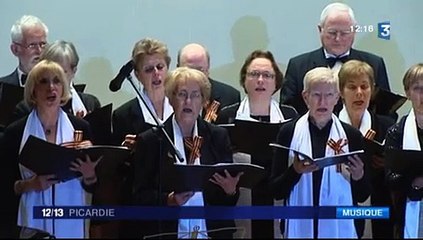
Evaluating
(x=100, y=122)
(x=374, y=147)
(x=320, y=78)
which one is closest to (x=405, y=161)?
(x=374, y=147)

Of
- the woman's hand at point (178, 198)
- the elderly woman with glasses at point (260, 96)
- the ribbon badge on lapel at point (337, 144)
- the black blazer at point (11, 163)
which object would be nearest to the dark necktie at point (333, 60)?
the elderly woman with glasses at point (260, 96)

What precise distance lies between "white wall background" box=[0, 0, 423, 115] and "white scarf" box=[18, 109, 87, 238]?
1.42m

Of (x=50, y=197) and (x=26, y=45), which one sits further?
(x=26, y=45)

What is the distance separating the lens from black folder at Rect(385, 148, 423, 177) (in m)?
3.72

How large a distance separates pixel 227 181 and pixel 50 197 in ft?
2.61

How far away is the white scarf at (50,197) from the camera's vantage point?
12.2 ft

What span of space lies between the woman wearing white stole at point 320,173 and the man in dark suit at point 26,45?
137 centimetres

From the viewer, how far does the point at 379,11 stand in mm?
5297

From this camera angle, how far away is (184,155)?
3680mm

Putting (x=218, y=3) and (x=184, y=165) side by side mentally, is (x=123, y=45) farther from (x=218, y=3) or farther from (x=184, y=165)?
(x=184, y=165)

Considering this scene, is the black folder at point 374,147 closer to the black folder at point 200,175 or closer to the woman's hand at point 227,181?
the black folder at point 200,175

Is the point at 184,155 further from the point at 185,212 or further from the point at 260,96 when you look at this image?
the point at 260,96

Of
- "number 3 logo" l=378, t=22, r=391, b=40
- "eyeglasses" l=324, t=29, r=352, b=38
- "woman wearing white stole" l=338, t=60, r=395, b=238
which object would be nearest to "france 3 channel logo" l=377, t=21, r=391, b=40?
"number 3 logo" l=378, t=22, r=391, b=40

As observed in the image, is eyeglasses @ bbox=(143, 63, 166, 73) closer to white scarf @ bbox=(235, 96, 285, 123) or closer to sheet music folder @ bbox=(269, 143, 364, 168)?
white scarf @ bbox=(235, 96, 285, 123)
